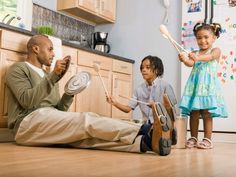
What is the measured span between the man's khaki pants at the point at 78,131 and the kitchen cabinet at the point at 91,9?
1.76 meters

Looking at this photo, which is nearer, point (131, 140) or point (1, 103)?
point (131, 140)

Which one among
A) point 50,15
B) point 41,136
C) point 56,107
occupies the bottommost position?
point 41,136

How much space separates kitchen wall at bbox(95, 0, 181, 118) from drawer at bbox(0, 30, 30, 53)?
1645 millimetres

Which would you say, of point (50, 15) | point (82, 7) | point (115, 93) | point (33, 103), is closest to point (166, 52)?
point (115, 93)

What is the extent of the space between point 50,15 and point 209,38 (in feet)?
5.70

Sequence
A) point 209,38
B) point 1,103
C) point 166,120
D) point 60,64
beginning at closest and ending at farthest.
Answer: point 166,120
point 60,64
point 1,103
point 209,38

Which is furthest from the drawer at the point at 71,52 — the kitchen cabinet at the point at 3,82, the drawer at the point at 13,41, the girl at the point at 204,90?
the girl at the point at 204,90

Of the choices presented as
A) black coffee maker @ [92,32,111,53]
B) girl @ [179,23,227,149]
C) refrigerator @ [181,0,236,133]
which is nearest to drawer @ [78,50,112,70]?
black coffee maker @ [92,32,111,53]

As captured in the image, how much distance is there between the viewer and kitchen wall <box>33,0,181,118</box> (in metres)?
3.71

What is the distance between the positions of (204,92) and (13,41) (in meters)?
1.43

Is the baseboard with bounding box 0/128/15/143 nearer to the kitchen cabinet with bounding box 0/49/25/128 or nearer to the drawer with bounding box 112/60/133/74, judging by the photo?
the kitchen cabinet with bounding box 0/49/25/128

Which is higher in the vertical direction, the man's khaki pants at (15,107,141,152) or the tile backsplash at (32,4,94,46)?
the tile backsplash at (32,4,94,46)

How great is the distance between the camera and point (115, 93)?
364 cm

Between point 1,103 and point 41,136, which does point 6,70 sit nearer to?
point 1,103
